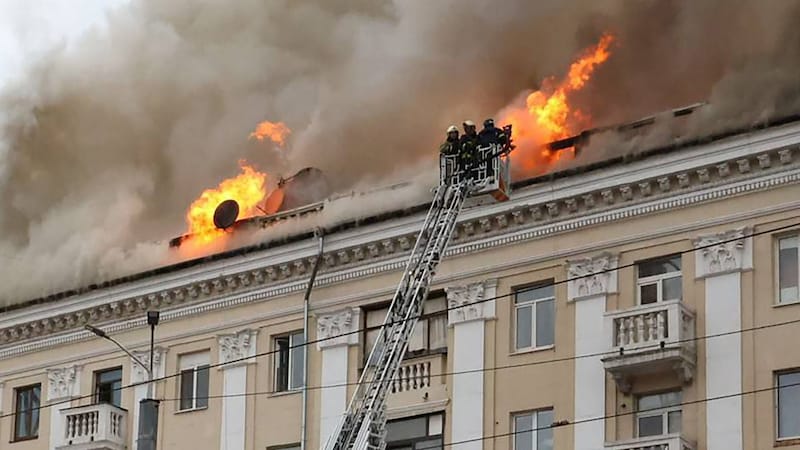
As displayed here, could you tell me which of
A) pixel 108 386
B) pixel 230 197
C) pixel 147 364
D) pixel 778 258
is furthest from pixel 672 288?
pixel 230 197

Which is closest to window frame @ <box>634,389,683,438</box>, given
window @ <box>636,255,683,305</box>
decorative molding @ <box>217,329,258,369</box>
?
window @ <box>636,255,683,305</box>

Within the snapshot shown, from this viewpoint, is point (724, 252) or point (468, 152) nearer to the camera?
point (724, 252)

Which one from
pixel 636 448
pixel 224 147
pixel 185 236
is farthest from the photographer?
pixel 224 147

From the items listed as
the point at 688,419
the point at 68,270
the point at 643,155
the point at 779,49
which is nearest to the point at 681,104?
the point at 779,49

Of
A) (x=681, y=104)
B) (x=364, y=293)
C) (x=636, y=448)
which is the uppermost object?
(x=681, y=104)

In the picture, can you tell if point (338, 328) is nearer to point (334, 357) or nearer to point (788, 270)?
point (334, 357)

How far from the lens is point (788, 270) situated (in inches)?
1742

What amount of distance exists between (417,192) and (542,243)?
3.83 meters

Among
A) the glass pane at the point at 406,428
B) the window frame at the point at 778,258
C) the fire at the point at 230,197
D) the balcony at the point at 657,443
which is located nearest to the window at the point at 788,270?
the window frame at the point at 778,258

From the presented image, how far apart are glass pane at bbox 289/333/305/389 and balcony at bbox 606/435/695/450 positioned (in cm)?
894

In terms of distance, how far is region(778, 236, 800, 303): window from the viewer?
44.0 metres

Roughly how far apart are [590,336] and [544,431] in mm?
2059

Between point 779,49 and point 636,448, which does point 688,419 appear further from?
point 779,49

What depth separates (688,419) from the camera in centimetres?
4434
